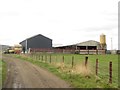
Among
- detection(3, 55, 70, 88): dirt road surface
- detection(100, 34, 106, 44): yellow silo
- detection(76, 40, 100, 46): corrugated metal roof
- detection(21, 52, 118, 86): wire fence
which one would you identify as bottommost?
detection(3, 55, 70, 88): dirt road surface

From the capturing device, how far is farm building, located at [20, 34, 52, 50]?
103688 mm

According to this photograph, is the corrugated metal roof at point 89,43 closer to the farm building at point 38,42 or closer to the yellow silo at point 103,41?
the yellow silo at point 103,41

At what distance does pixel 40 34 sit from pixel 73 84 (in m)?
89.2

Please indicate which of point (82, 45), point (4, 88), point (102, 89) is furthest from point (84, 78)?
point (82, 45)

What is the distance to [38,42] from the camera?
105 metres

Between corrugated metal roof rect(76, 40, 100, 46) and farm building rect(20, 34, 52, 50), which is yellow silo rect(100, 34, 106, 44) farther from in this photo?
farm building rect(20, 34, 52, 50)

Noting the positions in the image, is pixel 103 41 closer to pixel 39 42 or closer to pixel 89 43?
pixel 89 43

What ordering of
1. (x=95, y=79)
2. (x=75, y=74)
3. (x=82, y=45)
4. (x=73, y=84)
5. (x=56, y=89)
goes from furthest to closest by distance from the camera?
(x=82, y=45), (x=75, y=74), (x=95, y=79), (x=73, y=84), (x=56, y=89)

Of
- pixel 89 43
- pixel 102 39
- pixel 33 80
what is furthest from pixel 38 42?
pixel 33 80

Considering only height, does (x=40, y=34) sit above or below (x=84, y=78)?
above

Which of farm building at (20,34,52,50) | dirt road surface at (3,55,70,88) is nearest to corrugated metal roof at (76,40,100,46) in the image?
farm building at (20,34,52,50)

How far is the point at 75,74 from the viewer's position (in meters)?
20.7

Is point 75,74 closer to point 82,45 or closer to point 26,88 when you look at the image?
Answer: point 26,88

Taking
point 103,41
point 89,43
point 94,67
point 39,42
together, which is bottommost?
point 94,67
